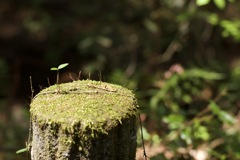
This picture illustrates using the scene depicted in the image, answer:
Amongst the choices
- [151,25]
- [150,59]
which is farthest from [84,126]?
[150,59]

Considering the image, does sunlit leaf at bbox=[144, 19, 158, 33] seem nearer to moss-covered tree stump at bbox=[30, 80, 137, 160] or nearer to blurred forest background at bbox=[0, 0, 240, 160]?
blurred forest background at bbox=[0, 0, 240, 160]

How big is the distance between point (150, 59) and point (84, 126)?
18.0ft

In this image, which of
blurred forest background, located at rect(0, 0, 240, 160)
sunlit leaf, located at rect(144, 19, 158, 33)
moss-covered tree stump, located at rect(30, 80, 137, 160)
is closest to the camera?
moss-covered tree stump, located at rect(30, 80, 137, 160)

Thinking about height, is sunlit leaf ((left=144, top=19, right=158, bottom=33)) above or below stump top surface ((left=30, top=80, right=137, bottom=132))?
above

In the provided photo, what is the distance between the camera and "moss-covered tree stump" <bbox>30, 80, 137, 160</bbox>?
2057mm

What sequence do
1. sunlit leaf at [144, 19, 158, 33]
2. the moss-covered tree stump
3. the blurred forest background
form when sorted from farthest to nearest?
sunlit leaf at [144, 19, 158, 33], the blurred forest background, the moss-covered tree stump

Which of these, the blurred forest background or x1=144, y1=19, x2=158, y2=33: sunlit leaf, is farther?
x1=144, y1=19, x2=158, y2=33: sunlit leaf

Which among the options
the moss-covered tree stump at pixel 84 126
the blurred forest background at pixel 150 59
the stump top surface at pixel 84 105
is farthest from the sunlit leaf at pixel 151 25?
the moss-covered tree stump at pixel 84 126

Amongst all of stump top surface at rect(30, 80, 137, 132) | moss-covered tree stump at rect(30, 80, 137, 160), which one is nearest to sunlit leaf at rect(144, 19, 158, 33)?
stump top surface at rect(30, 80, 137, 132)

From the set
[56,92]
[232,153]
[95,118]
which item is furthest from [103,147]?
[232,153]

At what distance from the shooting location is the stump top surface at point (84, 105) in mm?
2072

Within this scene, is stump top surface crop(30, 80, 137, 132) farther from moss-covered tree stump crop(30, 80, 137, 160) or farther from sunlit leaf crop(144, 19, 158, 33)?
sunlit leaf crop(144, 19, 158, 33)

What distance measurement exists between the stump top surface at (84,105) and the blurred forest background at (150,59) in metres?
1.01

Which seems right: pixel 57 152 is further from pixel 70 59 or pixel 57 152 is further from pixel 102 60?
pixel 70 59
